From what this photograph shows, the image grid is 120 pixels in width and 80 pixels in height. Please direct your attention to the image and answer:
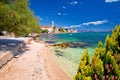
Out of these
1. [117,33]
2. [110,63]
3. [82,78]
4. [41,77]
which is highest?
[117,33]

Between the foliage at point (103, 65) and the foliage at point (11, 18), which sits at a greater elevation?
the foliage at point (11, 18)

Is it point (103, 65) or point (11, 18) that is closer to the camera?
point (103, 65)

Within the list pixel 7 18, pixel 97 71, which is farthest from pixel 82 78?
pixel 7 18

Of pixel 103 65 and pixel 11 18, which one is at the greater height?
pixel 11 18

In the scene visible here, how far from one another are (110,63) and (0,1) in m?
17.7

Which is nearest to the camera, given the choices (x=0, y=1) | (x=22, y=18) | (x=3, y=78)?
(x=3, y=78)

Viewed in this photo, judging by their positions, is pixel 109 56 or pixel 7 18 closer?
pixel 109 56

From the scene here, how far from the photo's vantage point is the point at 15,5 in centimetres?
2462

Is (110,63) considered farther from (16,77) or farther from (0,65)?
(0,65)

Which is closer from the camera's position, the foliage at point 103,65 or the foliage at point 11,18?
the foliage at point 103,65

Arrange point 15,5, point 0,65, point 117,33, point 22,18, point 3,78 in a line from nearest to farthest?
point 117,33 → point 3,78 → point 0,65 → point 22,18 → point 15,5

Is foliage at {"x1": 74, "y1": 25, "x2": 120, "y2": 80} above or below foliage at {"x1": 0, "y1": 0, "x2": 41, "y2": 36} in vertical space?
below

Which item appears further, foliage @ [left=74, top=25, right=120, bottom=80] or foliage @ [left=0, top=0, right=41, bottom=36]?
foliage @ [left=0, top=0, right=41, bottom=36]

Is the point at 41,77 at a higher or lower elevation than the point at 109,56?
lower
